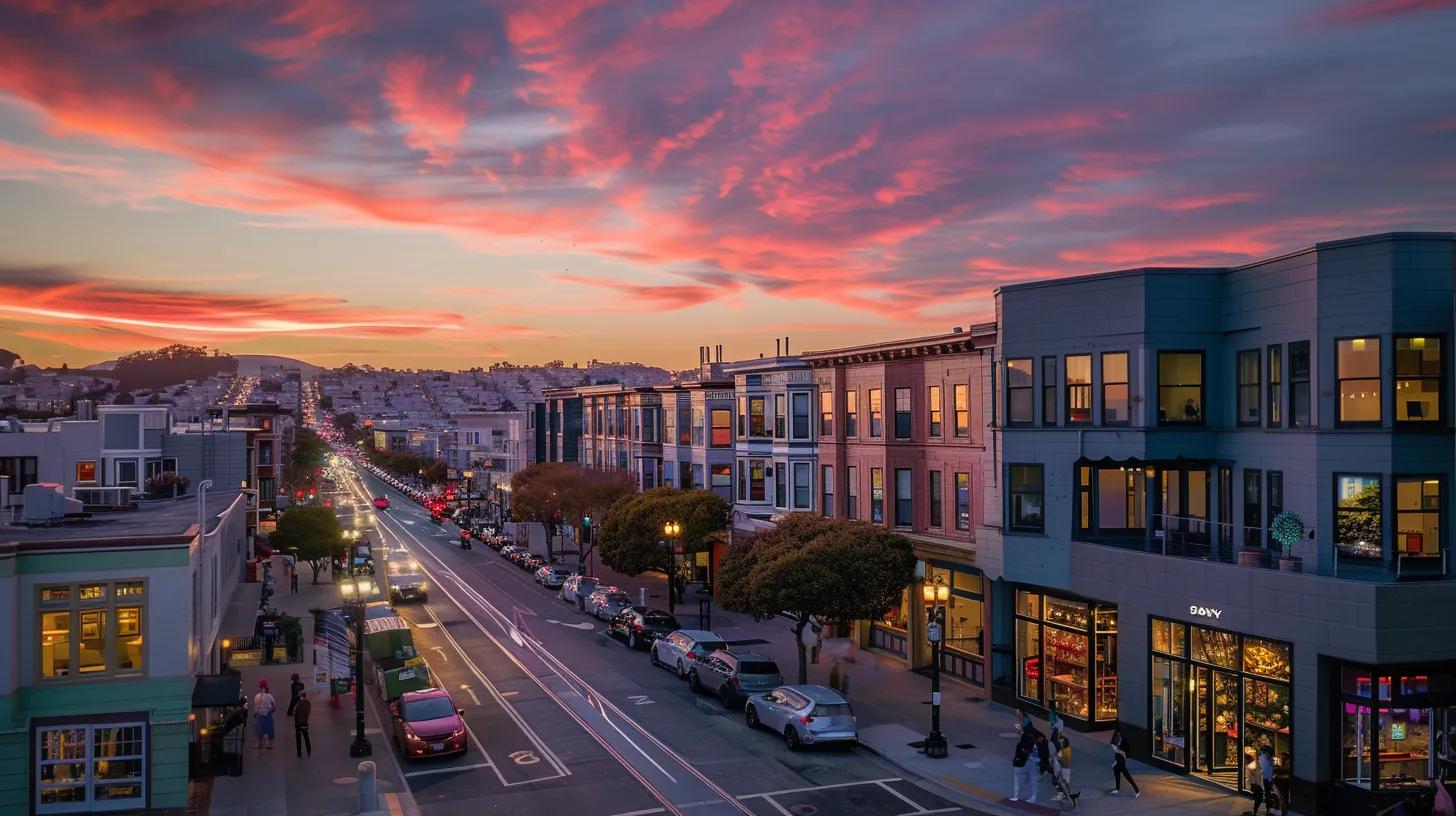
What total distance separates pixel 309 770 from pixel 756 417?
2841 cm

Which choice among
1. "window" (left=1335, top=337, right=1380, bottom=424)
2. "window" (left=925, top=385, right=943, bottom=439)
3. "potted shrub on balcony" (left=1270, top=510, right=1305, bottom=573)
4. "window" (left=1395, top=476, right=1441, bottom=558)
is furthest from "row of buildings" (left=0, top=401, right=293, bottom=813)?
"window" (left=1395, top=476, right=1441, bottom=558)

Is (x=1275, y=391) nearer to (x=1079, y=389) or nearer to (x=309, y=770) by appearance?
(x=1079, y=389)

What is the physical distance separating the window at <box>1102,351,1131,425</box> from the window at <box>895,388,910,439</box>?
35.5 feet

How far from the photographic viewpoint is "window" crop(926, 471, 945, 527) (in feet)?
126

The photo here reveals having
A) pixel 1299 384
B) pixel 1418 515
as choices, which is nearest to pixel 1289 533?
pixel 1418 515

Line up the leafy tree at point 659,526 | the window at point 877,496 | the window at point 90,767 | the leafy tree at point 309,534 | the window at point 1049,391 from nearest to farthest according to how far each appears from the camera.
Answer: the window at point 90,767 < the window at point 1049,391 < the window at point 877,496 < the leafy tree at point 659,526 < the leafy tree at point 309,534

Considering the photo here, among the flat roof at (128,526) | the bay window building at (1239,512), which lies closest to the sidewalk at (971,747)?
the bay window building at (1239,512)

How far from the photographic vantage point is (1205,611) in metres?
25.5

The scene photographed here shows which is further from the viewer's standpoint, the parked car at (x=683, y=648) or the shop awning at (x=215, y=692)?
the parked car at (x=683, y=648)

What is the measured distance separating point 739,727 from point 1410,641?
16.7 meters

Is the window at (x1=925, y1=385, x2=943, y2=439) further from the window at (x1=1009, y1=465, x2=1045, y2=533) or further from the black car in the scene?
the black car

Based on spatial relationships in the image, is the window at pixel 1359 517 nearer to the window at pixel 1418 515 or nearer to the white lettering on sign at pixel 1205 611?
the window at pixel 1418 515

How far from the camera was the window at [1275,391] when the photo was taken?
26469mm

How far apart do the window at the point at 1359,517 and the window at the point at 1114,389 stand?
6.21m
